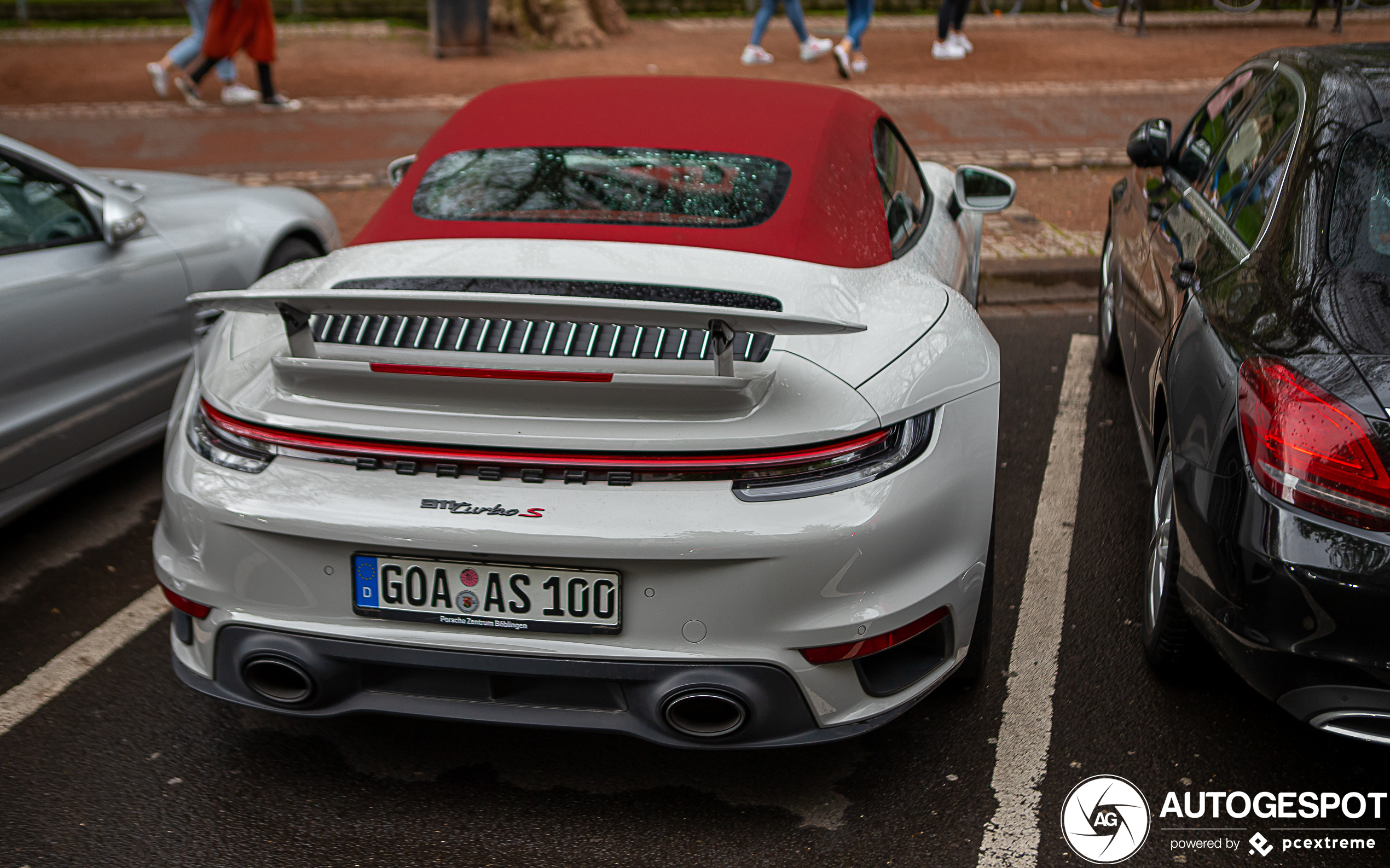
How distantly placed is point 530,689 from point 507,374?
0.67 m

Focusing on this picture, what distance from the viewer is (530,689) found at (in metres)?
2.53

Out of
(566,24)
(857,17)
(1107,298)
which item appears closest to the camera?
(1107,298)

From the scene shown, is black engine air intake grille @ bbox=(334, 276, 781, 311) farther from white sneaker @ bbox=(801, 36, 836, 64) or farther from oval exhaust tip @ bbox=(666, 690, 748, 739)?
white sneaker @ bbox=(801, 36, 836, 64)

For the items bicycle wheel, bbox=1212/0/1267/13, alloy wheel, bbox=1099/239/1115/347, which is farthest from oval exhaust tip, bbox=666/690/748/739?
bicycle wheel, bbox=1212/0/1267/13

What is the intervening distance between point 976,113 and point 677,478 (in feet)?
30.5

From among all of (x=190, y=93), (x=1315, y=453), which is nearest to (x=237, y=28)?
(x=190, y=93)

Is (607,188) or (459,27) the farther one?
(459,27)

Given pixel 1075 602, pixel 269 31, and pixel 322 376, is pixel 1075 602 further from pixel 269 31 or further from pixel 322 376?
pixel 269 31

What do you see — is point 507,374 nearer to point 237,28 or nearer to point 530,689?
point 530,689

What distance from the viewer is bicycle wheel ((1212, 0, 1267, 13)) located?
1748 centimetres

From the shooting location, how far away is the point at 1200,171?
4.04 metres

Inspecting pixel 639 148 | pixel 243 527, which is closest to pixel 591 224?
pixel 639 148

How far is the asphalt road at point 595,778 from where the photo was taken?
265 cm

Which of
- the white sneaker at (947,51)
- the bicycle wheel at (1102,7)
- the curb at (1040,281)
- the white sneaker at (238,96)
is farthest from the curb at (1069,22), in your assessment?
the curb at (1040,281)
